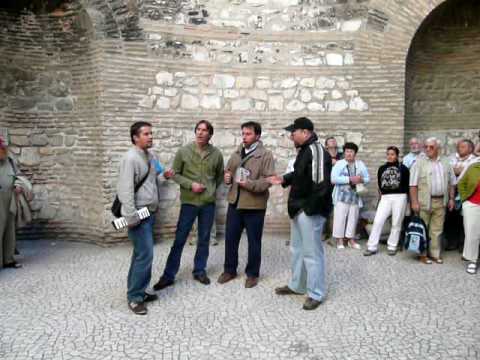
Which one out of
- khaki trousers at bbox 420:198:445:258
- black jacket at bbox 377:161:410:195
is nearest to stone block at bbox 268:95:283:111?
black jacket at bbox 377:161:410:195

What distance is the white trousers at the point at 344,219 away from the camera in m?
6.87

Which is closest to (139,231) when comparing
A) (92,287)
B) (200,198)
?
(200,198)

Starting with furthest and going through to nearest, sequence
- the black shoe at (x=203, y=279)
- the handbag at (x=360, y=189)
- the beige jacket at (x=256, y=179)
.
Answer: the handbag at (x=360, y=189) < the black shoe at (x=203, y=279) < the beige jacket at (x=256, y=179)

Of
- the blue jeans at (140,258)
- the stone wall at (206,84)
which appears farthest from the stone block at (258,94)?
the blue jeans at (140,258)

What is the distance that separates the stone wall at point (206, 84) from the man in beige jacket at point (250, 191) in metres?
2.62

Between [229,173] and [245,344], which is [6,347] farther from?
[229,173]

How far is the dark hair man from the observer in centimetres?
407

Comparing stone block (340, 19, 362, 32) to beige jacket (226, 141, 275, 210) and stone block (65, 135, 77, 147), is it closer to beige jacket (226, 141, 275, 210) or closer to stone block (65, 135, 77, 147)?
beige jacket (226, 141, 275, 210)

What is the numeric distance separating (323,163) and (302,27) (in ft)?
13.7

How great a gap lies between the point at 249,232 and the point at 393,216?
8.49ft

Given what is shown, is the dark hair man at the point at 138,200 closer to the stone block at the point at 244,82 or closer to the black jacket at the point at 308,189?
the black jacket at the point at 308,189

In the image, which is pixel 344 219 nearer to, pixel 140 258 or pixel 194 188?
pixel 194 188

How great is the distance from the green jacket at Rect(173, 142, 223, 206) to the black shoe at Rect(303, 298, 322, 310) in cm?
156

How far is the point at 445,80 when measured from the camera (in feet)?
28.6
